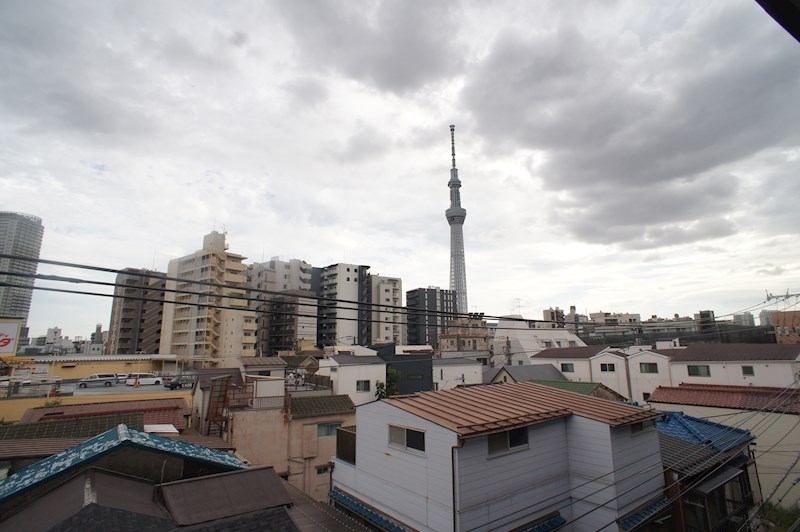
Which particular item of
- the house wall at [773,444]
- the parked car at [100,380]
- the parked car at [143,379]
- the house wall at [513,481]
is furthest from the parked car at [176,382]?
the house wall at [773,444]

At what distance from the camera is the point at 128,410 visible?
21.2 metres

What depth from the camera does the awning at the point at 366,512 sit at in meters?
11.6

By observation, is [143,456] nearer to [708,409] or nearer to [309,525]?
[309,525]

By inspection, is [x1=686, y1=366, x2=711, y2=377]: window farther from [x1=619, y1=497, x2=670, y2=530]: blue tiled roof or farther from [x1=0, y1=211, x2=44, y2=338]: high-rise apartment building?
[x1=0, y1=211, x2=44, y2=338]: high-rise apartment building

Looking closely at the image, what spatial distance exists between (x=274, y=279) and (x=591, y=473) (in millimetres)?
87834

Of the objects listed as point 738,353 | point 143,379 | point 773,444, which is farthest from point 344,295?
point 773,444

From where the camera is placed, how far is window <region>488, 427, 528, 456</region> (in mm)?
10930

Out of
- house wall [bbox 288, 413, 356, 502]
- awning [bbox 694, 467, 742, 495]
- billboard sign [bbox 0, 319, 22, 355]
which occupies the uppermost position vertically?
billboard sign [bbox 0, 319, 22, 355]

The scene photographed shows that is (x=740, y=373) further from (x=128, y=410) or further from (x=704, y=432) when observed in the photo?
(x=128, y=410)

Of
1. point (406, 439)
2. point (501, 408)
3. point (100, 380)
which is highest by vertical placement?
point (501, 408)

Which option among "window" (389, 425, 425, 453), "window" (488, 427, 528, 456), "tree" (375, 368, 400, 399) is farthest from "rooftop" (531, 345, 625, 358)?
"window" (389, 425, 425, 453)

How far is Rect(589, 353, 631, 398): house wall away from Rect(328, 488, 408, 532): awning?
3452 centimetres

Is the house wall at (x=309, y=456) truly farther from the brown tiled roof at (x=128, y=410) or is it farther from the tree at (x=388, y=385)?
the tree at (x=388, y=385)

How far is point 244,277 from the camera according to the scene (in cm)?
7888
